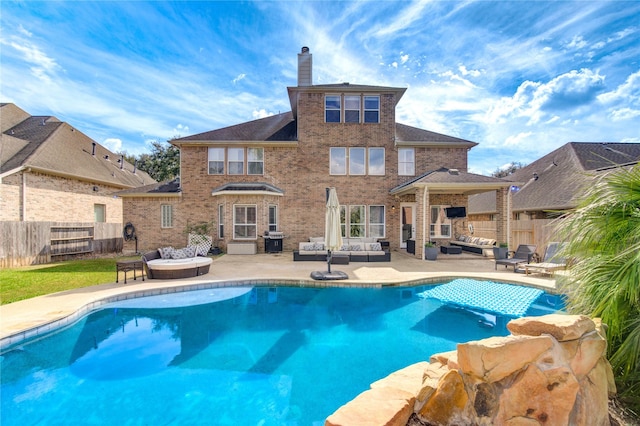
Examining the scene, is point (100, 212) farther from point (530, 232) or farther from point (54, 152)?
point (530, 232)

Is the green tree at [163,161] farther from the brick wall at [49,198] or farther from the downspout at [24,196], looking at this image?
the downspout at [24,196]

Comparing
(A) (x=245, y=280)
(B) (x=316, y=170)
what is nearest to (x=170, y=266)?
(A) (x=245, y=280)

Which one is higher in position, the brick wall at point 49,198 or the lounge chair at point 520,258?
the brick wall at point 49,198

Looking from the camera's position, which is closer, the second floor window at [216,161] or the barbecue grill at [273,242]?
the barbecue grill at [273,242]

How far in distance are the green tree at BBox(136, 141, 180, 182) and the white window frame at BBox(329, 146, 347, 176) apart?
27.7 m

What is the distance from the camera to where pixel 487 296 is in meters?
7.33

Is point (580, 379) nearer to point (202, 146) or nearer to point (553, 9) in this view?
point (553, 9)

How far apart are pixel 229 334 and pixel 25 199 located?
15.9 m

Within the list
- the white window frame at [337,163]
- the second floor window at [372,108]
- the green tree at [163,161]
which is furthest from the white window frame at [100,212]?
the second floor window at [372,108]

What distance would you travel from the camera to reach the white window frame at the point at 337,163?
1694 centimetres

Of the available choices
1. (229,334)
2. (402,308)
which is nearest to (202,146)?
(229,334)

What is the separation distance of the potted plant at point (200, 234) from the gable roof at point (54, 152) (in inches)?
323

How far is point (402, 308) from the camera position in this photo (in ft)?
24.5

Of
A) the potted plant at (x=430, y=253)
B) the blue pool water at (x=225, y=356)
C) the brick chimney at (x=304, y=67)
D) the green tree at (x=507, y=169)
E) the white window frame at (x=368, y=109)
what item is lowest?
the blue pool water at (x=225, y=356)
